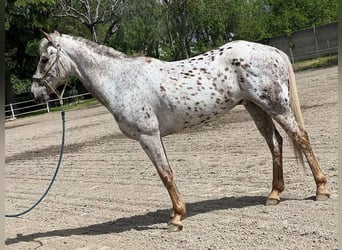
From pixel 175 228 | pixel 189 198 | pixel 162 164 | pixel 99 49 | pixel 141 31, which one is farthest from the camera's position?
pixel 141 31

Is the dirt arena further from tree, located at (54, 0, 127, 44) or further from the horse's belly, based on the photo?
tree, located at (54, 0, 127, 44)

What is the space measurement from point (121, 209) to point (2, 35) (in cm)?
410

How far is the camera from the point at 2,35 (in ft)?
5.49

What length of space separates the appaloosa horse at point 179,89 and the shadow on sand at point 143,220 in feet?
1.12

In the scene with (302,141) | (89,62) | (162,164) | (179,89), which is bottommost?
(302,141)

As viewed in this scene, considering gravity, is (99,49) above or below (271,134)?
above

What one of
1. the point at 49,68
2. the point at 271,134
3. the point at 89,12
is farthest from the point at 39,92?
the point at 89,12

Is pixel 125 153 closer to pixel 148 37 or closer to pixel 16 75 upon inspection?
pixel 16 75

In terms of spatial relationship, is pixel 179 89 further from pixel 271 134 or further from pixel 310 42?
pixel 310 42

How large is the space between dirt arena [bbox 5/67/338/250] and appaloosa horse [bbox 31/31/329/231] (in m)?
0.33

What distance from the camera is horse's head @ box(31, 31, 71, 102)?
4719mm

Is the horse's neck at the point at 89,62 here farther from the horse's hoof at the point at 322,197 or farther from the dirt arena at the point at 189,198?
the horse's hoof at the point at 322,197

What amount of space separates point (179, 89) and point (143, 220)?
1524mm

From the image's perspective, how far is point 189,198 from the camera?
5.46 m
